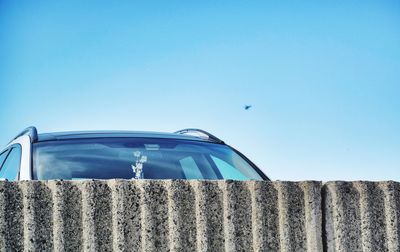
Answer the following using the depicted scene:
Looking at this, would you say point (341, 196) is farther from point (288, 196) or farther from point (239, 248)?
point (239, 248)

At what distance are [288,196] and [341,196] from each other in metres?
0.21

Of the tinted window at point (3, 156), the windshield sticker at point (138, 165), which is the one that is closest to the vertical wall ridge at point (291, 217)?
the windshield sticker at point (138, 165)

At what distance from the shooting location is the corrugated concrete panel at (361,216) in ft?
7.54

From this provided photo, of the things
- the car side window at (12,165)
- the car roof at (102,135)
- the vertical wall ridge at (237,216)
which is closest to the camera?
the vertical wall ridge at (237,216)

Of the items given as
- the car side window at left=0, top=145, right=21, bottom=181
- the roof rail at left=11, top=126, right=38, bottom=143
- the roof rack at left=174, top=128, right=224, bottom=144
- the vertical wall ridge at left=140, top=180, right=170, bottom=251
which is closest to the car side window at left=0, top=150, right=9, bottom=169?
the car side window at left=0, top=145, right=21, bottom=181

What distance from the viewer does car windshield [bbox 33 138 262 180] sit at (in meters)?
3.82

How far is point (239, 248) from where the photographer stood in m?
2.20

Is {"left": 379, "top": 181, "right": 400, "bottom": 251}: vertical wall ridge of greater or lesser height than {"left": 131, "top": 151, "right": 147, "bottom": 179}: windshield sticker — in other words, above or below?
below

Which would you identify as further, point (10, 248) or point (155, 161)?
point (155, 161)

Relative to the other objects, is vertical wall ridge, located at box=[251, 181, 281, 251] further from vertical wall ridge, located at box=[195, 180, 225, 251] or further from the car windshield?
the car windshield

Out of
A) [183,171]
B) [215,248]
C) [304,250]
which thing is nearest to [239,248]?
[215,248]

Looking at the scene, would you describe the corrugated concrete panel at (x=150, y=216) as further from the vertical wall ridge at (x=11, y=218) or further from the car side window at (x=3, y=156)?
the car side window at (x=3, y=156)

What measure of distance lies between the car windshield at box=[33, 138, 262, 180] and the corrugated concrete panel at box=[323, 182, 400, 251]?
1724 mm

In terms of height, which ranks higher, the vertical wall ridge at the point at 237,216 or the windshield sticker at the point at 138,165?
the windshield sticker at the point at 138,165
